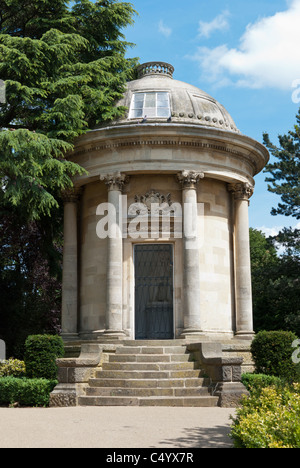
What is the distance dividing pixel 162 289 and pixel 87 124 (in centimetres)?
668

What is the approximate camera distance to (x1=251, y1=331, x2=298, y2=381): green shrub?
632 inches

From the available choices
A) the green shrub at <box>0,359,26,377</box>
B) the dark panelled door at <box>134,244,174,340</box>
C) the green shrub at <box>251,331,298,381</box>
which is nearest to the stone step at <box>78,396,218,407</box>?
the green shrub at <box>251,331,298,381</box>

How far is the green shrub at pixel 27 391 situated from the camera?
14.6 m

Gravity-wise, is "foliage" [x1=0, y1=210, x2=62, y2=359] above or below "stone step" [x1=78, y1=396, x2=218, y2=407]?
above

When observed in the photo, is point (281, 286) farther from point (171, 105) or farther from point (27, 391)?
point (27, 391)

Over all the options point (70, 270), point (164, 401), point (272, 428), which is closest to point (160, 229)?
point (70, 270)

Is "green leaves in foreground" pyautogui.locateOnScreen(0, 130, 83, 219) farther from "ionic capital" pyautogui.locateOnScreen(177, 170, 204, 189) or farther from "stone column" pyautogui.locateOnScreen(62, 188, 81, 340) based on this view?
"ionic capital" pyautogui.locateOnScreen(177, 170, 204, 189)

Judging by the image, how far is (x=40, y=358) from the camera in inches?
637

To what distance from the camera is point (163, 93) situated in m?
22.2

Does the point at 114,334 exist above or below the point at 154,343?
above

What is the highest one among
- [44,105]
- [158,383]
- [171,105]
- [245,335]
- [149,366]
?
[171,105]

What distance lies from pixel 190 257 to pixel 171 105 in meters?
6.39

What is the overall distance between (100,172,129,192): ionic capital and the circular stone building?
0.12 ft
